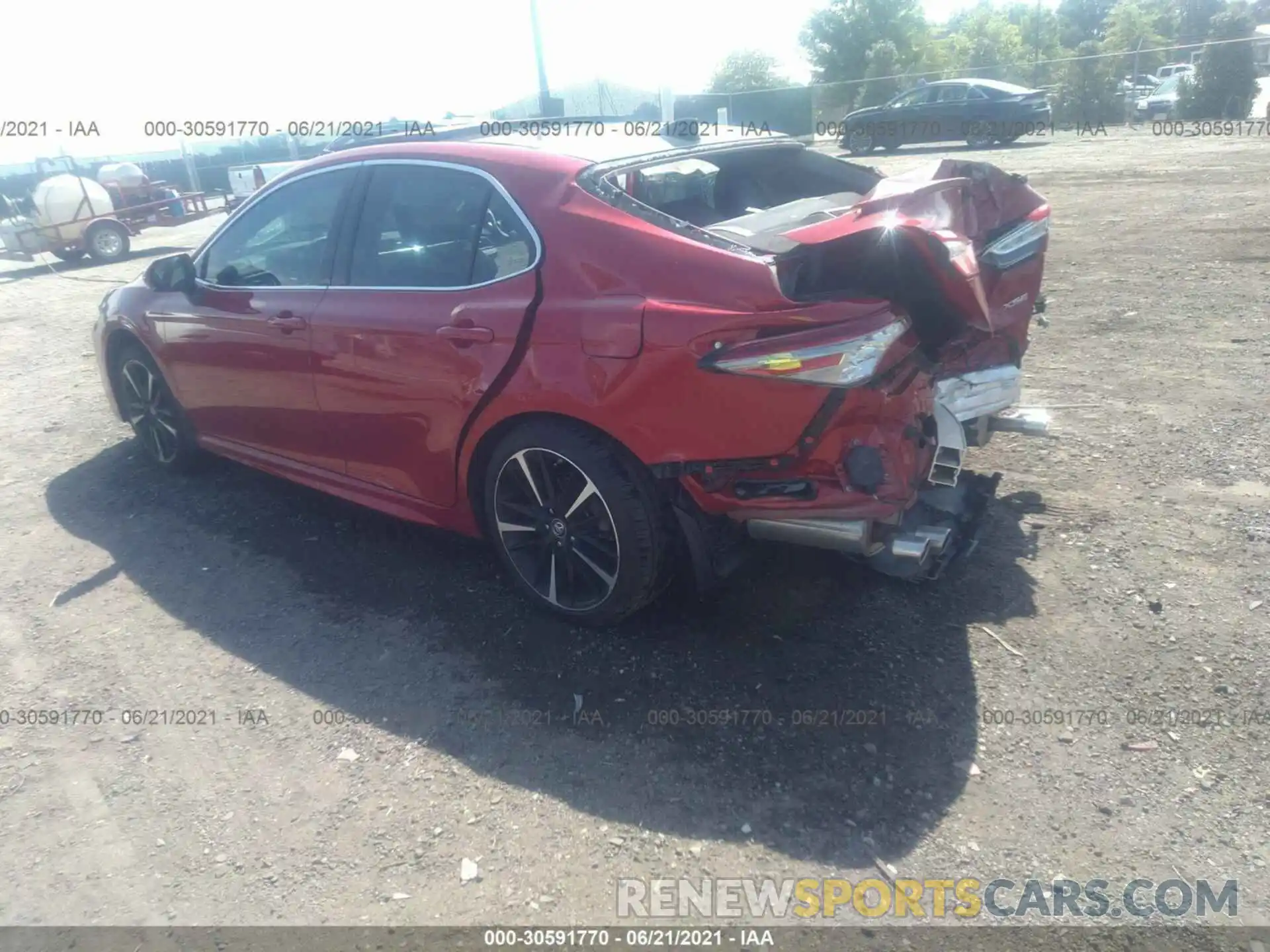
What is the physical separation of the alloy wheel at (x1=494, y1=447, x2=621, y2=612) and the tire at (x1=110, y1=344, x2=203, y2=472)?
2.44 meters

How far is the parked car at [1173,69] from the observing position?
82.3 feet

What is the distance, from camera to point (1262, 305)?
688 centimetres

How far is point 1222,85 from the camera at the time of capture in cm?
2333

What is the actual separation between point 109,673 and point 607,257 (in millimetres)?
2461

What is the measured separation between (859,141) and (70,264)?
1902 cm

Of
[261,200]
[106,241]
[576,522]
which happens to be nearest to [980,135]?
[106,241]

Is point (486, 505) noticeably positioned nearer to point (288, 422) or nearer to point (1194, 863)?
point (288, 422)

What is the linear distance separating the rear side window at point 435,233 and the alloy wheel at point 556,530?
A: 74 cm

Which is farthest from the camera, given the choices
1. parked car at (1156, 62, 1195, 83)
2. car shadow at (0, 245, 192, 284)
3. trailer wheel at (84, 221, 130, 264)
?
parked car at (1156, 62, 1195, 83)

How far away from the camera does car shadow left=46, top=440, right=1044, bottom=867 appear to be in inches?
110

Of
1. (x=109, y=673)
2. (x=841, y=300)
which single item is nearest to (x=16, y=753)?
(x=109, y=673)

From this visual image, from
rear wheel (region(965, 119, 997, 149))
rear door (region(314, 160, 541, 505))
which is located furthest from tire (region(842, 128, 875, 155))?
rear door (region(314, 160, 541, 505))

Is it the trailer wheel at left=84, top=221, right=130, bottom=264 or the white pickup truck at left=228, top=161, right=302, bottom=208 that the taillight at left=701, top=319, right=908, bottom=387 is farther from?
the white pickup truck at left=228, top=161, right=302, bottom=208

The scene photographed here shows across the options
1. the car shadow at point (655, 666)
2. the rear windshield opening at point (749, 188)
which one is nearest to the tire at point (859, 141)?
the rear windshield opening at point (749, 188)
